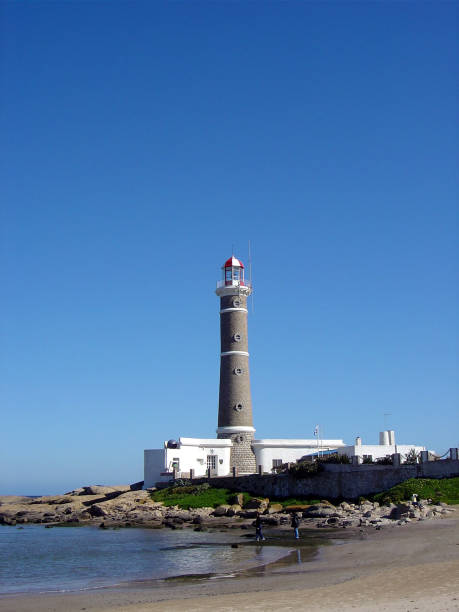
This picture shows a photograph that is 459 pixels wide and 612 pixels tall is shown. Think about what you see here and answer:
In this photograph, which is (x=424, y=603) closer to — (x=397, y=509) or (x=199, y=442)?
(x=397, y=509)

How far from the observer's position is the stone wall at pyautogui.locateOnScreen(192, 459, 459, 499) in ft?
126


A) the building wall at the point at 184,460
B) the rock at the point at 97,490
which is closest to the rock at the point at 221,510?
the building wall at the point at 184,460

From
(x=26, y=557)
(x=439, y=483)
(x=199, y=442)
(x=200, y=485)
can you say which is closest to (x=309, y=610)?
(x=26, y=557)

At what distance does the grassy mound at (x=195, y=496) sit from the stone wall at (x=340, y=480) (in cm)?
117

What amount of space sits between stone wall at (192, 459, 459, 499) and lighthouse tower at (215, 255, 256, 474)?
624 centimetres

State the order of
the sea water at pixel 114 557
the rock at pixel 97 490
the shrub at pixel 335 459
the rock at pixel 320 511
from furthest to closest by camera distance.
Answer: the rock at pixel 97 490 < the shrub at pixel 335 459 < the rock at pixel 320 511 < the sea water at pixel 114 557

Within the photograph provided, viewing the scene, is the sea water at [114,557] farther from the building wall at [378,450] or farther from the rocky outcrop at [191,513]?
the building wall at [378,450]

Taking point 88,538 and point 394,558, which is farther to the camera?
point 88,538

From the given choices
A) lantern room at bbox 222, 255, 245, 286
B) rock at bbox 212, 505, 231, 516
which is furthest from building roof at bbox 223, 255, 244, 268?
rock at bbox 212, 505, 231, 516

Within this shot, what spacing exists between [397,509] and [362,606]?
18629 mm

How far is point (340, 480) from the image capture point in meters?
42.6

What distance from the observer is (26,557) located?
103 feet

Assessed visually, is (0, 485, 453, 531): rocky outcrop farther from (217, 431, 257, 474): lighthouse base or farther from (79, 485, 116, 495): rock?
(217, 431, 257, 474): lighthouse base

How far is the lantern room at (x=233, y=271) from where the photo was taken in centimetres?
5974
